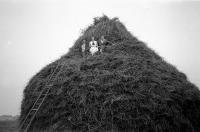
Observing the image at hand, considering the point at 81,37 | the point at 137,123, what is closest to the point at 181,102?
the point at 137,123

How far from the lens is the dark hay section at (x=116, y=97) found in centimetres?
867

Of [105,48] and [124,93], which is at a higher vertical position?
[105,48]

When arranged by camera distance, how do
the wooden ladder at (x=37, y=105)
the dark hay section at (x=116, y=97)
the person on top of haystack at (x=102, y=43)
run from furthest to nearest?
the person on top of haystack at (x=102, y=43) < the wooden ladder at (x=37, y=105) < the dark hay section at (x=116, y=97)

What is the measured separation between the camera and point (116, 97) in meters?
9.08

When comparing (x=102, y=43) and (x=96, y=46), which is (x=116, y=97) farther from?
(x=102, y=43)

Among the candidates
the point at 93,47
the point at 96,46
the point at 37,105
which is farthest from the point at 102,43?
the point at 37,105

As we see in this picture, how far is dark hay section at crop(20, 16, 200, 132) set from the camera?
28.5 feet

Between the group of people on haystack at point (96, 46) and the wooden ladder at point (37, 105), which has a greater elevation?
the group of people on haystack at point (96, 46)

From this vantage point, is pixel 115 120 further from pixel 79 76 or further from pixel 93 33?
pixel 93 33

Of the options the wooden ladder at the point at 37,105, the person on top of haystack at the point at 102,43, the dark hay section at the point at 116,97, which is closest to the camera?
the dark hay section at the point at 116,97

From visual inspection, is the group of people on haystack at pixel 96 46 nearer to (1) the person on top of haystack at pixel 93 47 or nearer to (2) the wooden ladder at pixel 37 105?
(1) the person on top of haystack at pixel 93 47

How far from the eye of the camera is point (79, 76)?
10562 mm

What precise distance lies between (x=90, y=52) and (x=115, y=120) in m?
5.52

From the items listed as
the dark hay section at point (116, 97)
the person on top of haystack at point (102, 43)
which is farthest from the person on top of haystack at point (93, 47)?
the dark hay section at point (116, 97)
